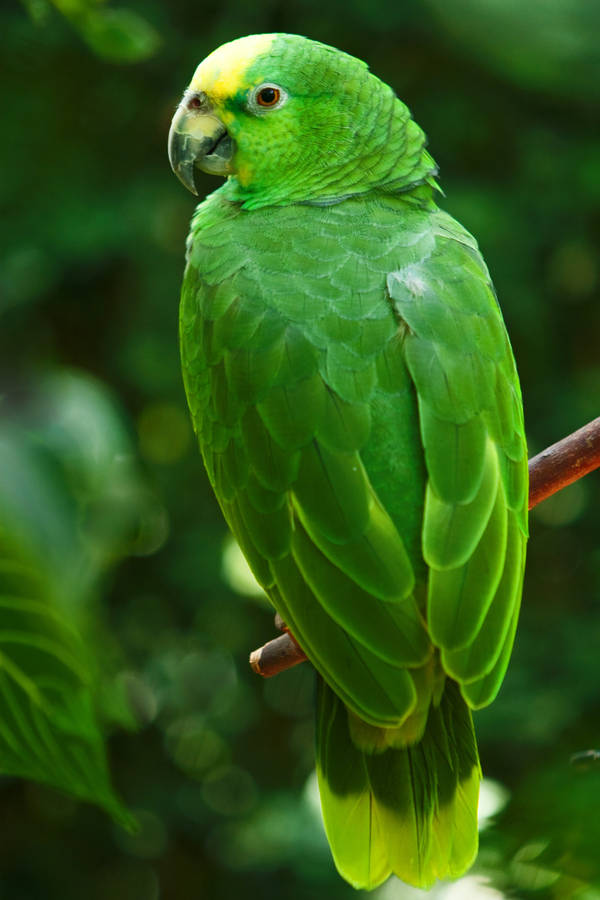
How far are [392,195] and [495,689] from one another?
2.13 ft

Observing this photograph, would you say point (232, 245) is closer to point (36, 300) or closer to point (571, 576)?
point (36, 300)

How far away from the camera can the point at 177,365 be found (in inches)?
83.1

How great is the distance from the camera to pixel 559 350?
228 cm

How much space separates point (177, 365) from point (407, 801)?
132 centimetres

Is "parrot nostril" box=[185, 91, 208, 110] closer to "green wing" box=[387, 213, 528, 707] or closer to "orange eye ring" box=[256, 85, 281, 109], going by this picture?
"orange eye ring" box=[256, 85, 281, 109]

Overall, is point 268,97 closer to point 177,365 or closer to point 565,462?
point 565,462

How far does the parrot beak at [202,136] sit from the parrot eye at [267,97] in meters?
0.06

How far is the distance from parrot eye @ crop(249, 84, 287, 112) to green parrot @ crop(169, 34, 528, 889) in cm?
15

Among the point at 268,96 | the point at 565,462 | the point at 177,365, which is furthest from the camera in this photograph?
the point at 177,365

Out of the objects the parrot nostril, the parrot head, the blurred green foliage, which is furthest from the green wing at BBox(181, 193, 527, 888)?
the blurred green foliage

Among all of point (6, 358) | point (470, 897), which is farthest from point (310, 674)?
point (470, 897)

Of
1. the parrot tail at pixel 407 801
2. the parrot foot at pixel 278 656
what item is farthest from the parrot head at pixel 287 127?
the parrot tail at pixel 407 801

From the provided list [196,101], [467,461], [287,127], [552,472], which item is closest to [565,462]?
[552,472]

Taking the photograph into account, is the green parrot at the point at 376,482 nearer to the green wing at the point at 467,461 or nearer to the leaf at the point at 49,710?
the green wing at the point at 467,461
